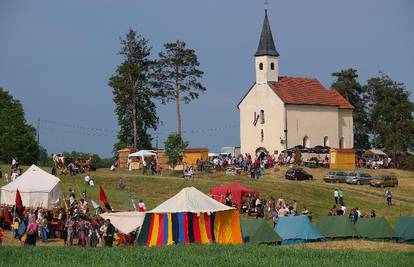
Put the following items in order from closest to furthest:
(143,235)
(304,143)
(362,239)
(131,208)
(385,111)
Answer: (143,235)
(362,239)
(131,208)
(304,143)
(385,111)

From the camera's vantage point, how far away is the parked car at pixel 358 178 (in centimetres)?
6731

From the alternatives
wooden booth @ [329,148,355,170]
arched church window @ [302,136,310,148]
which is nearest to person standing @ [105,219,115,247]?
wooden booth @ [329,148,355,170]

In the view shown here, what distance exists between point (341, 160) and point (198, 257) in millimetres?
47858

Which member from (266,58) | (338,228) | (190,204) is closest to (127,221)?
(190,204)

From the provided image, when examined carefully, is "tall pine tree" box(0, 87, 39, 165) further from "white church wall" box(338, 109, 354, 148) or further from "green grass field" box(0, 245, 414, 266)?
"green grass field" box(0, 245, 414, 266)

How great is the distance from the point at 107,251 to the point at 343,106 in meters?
63.3

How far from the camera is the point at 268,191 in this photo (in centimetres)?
5888

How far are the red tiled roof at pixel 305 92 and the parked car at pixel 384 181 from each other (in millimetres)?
19776

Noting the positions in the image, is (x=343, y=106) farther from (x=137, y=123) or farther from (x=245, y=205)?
(x=245, y=205)

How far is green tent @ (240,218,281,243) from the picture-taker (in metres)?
39.8

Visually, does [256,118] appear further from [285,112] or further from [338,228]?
[338,228]

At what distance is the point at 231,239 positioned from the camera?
1527 inches

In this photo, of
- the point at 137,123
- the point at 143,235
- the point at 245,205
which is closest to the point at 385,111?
the point at 137,123

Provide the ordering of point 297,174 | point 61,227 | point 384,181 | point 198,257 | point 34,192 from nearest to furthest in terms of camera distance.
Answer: point 198,257 < point 61,227 < point 34,192 < point 384,181 < point 297,174
